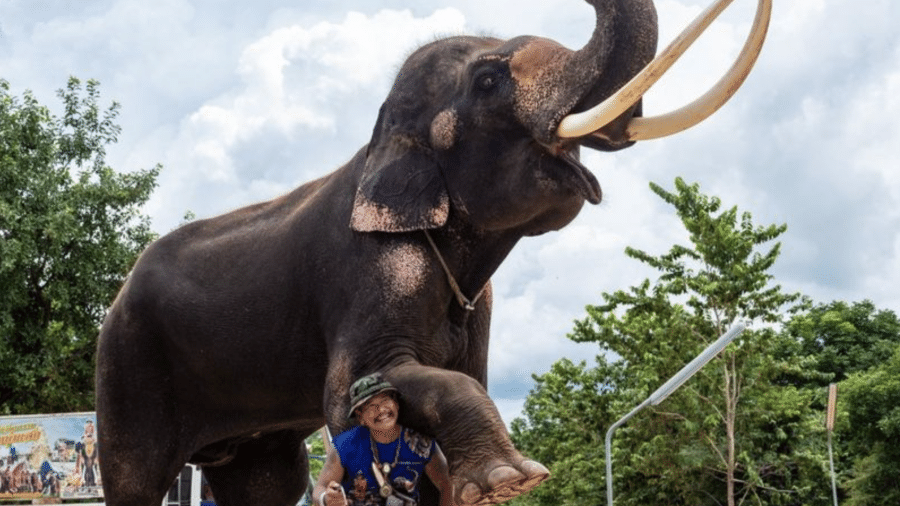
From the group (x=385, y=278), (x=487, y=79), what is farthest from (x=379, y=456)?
(x=487, y=79)

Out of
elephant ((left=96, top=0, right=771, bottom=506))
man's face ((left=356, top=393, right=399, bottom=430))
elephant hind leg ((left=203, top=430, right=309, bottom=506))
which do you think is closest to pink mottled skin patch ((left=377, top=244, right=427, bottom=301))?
elephant ((left=96, top=0, right=771, bottom=506))

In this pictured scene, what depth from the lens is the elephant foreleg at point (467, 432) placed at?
356 centimetres

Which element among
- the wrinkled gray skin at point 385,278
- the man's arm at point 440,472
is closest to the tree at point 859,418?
the wrinkled gray skin at point 385,278

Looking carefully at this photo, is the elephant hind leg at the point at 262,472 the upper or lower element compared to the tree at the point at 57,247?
lower

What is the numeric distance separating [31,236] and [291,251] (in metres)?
18.2

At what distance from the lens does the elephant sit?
12.9ft

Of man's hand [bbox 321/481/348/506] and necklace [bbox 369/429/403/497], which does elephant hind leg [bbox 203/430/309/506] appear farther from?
man's hand [bbox 321/481/348/506]

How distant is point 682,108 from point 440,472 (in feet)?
4.56

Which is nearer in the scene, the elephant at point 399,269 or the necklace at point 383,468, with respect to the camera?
the necklace at point 383,468

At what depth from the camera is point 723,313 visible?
874 inches

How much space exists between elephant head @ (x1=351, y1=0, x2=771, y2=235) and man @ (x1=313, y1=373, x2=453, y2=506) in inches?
26.4

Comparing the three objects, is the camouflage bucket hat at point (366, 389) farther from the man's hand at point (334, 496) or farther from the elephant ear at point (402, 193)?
the elephant ear at point (402, 193)

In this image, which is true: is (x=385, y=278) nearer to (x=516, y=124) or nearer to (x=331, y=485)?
(x=516, y=124)

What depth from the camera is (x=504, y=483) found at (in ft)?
11.5
